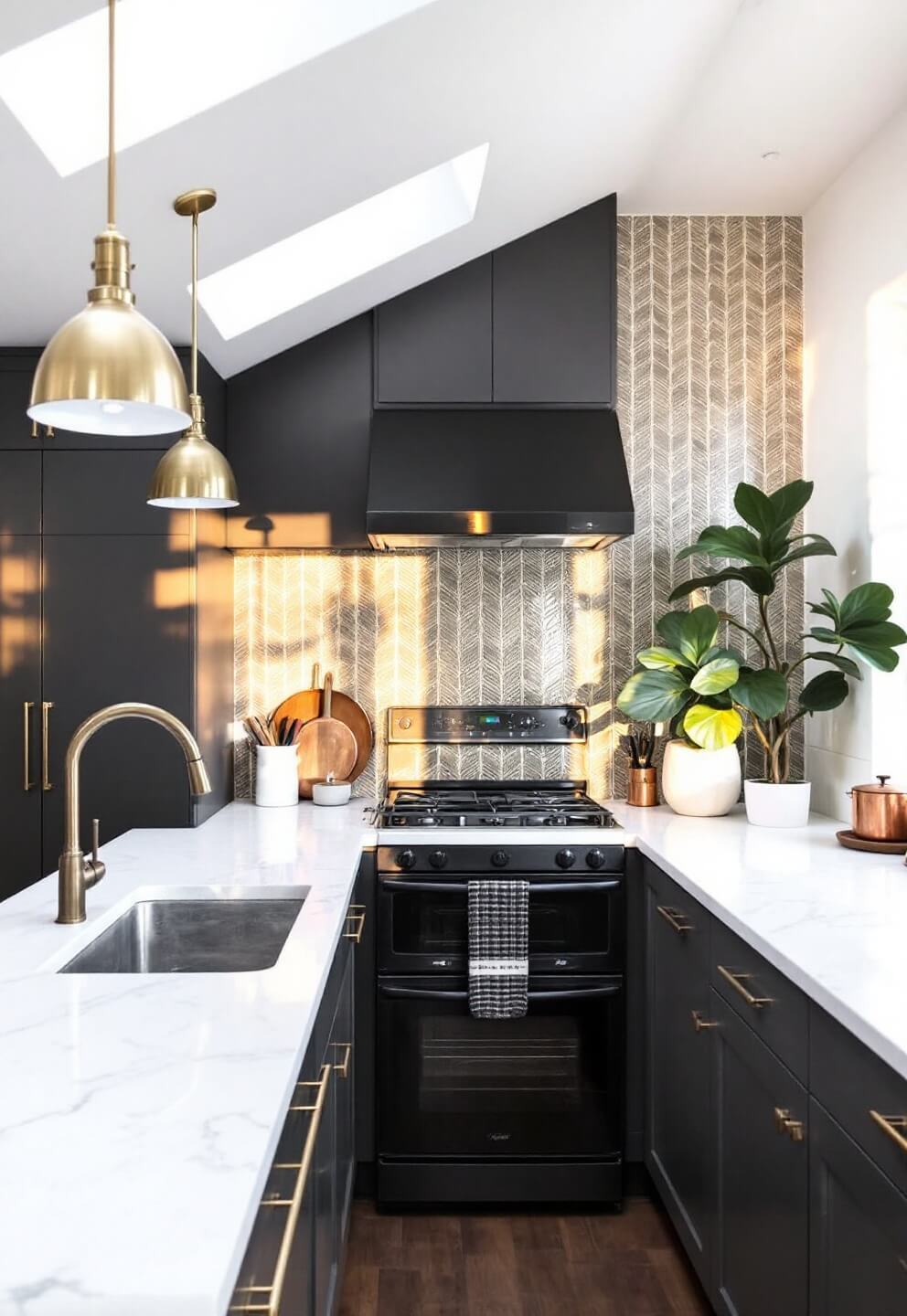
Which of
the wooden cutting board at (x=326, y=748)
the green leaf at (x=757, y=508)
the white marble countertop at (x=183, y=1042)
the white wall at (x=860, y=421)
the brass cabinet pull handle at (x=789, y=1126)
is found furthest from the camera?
the wooden cutting board at (x=326, y=748)

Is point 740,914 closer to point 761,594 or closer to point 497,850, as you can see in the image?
point 497,850

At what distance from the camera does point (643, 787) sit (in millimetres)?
3395

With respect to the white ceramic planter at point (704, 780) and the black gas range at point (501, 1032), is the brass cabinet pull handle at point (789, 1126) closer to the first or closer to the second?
the black gas range at point (501, 1032)

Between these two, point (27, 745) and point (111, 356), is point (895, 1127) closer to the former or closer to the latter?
point (111, 356)

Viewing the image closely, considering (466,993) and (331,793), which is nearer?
(466,993)

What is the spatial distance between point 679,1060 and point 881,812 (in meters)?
0.78

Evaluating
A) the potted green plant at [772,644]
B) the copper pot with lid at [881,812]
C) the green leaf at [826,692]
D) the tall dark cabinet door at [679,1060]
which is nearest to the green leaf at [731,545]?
the potted green plant at [772,644]

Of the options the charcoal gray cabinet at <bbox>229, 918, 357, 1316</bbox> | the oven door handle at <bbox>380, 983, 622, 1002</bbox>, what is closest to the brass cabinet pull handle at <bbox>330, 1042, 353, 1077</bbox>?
the charcoal gray cabinet at <bbox>229, 918, 357, 1316</bbox>

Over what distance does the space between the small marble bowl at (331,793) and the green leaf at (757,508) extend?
151 cm

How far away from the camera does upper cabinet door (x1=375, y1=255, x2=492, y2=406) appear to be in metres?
3.29

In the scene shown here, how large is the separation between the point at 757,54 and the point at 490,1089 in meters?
2.74

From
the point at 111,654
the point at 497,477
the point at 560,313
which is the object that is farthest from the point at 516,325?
the point at 111,654

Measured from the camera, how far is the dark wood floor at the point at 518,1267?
94.8 inches

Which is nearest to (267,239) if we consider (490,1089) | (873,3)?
(873,3)
